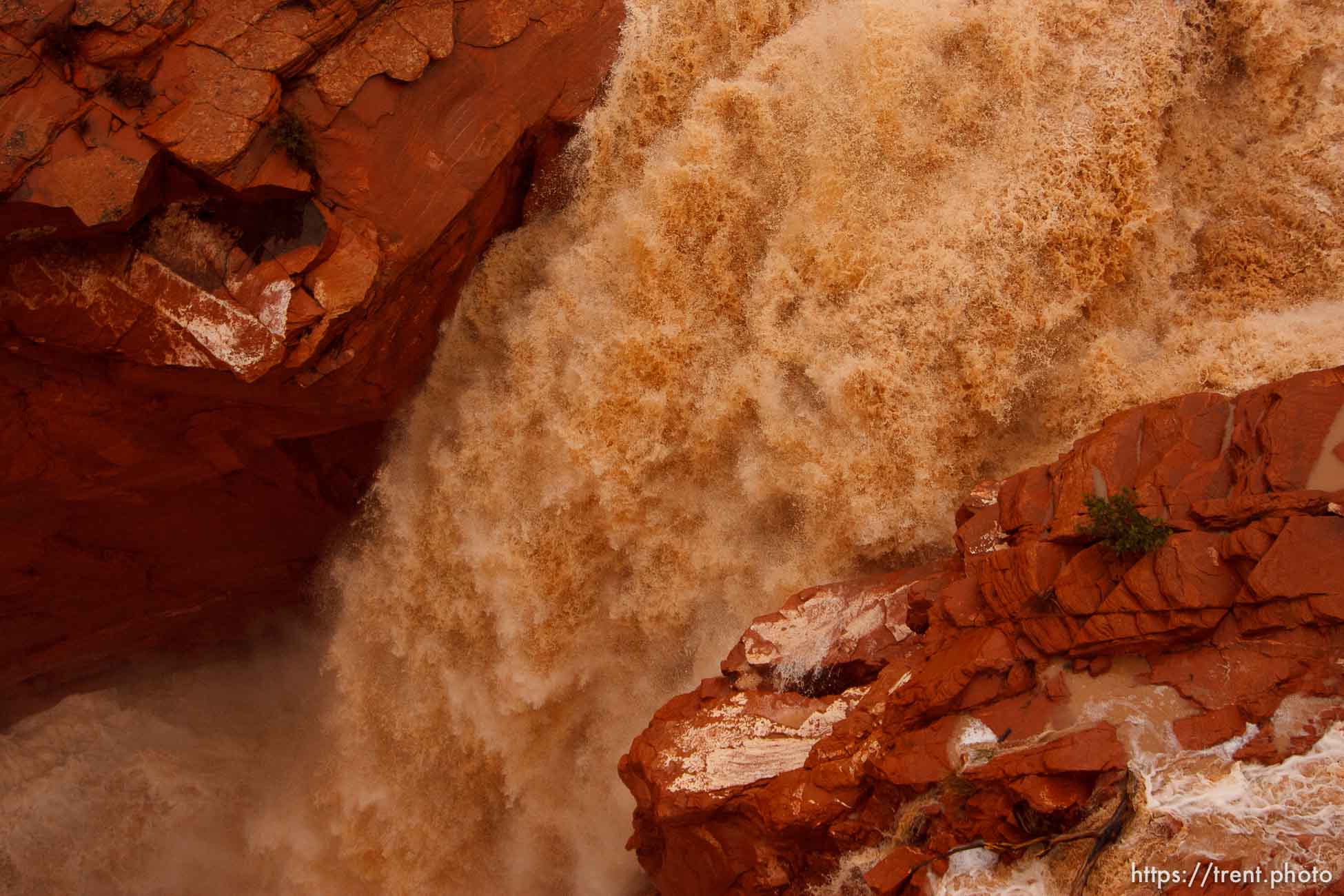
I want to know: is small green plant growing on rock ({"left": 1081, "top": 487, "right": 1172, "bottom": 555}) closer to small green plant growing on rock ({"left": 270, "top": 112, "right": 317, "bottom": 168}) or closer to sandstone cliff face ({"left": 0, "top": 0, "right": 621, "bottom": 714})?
sandstone cliff face ({"left": 0, "top": 0, "right": 621, "bottom": 714})

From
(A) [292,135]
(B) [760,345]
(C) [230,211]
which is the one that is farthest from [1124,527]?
A: (C) [230,211]

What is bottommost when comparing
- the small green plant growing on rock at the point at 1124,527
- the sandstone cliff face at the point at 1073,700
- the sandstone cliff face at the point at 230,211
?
the sandstone cliff face at the point at 1073,700

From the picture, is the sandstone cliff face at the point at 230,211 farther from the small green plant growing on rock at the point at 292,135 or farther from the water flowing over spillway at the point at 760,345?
the water flowing over spillway at the point at 760,345

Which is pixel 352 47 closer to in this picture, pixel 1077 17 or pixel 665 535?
pixel 665 535

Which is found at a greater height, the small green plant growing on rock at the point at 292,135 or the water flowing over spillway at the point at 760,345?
the small green plant growing on rock at the point at 292,135

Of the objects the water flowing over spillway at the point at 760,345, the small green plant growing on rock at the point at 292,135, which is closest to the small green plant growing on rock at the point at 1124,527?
the water flowing over spillway at the point at 760,345

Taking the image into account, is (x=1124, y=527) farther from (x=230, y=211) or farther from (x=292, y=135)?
(x=230, y=211)
